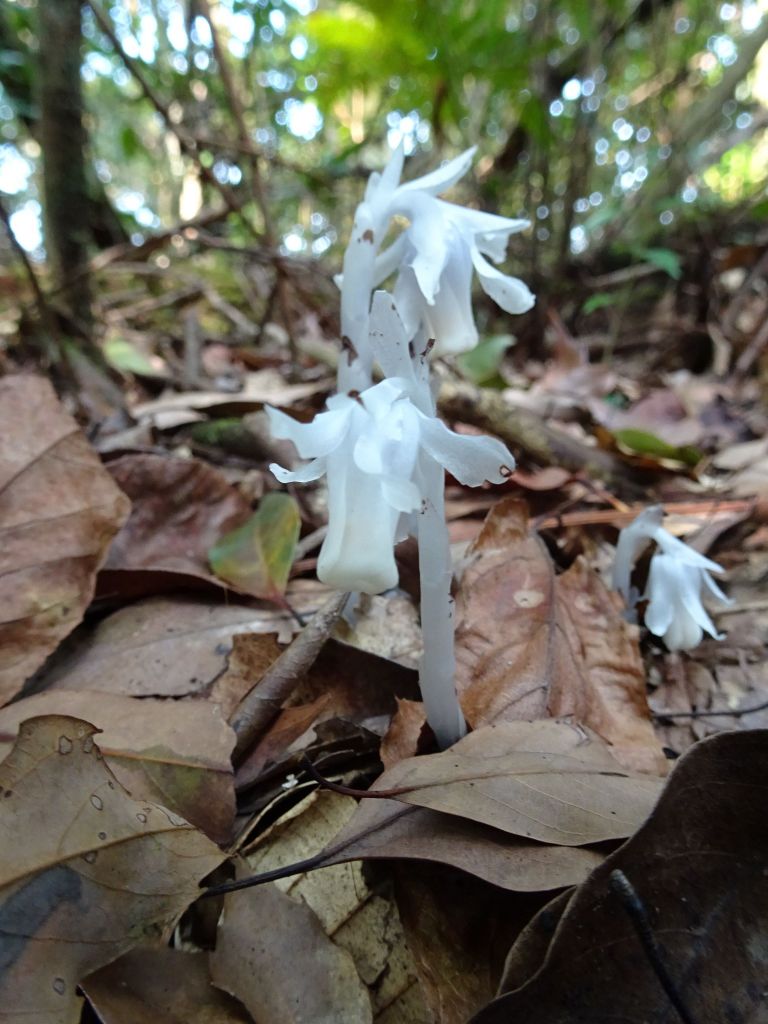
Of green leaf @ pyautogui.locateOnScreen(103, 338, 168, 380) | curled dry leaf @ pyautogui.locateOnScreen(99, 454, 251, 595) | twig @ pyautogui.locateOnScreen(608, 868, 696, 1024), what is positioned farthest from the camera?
green leaf @ pyautogui.locateOnScreen(103, 338, 168, 380)

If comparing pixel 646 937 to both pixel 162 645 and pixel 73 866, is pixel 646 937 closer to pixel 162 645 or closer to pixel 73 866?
pixel 73 866

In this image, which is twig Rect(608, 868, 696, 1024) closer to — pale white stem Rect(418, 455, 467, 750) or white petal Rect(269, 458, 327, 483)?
pale white stem Rect(418, 455, 467, 750)

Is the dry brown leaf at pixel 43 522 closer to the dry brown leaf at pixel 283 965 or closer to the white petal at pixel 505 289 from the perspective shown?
the dry brown leaf at pixel 283 965

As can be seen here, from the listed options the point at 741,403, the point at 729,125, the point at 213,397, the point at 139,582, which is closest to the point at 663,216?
the point at 729,125

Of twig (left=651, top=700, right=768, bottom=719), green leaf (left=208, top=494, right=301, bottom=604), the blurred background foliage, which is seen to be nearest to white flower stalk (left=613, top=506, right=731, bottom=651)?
twig (left=651, top=700, right=768, bottom=719)

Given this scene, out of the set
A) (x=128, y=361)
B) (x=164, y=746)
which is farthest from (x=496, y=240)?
(x=128, y=361)

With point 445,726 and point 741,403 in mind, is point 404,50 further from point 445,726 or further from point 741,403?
point 445,726
